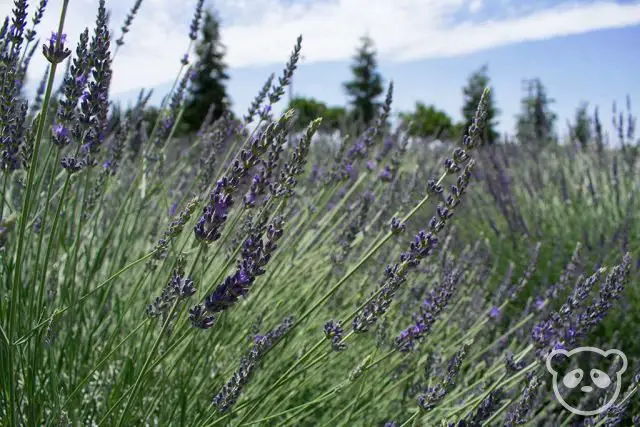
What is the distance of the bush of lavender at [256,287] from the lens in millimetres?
1344

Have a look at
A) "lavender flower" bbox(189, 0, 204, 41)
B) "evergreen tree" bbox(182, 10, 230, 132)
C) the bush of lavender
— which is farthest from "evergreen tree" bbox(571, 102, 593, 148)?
"evergreen tree" bbox(182, 10, 230, 132)

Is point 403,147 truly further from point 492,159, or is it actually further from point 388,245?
point 492,159

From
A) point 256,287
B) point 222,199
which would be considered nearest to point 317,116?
point 256,287

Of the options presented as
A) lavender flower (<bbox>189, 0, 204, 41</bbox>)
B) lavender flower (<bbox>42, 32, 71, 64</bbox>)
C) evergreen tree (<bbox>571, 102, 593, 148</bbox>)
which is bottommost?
evergreen tree (<bbox>571, 102, 593, 148</bbox>)

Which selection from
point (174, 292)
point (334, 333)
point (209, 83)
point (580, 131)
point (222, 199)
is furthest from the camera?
point (209, 83)

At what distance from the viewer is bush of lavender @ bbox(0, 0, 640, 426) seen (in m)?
1.34

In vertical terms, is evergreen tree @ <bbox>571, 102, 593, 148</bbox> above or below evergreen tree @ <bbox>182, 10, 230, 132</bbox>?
below

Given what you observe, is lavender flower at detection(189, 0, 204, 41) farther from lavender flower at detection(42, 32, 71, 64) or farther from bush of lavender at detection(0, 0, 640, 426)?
lavender flower at detection(42, 32, 71, 64)

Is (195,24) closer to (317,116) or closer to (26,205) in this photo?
(317,116)

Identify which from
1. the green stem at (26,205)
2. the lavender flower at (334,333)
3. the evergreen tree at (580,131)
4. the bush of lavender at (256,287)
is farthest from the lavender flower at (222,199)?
the evergreen tree at (580,131)

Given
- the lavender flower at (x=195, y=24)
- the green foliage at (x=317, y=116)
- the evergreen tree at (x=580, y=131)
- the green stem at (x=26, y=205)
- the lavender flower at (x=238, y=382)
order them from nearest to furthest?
the green stem at (x=26, y=205)
the lavender flower at (x=238, y=382)
the lavender flower at (x=195, y=24)
the green foliage at (x=317, y=116)
the evergreen tree at (x=580, y=131)

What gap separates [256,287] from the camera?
2682 millimetres

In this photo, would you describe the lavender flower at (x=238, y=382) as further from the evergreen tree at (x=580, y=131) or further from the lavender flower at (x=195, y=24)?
the evergreen tree at (x=580, y=131)

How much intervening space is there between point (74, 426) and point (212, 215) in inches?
30.0
